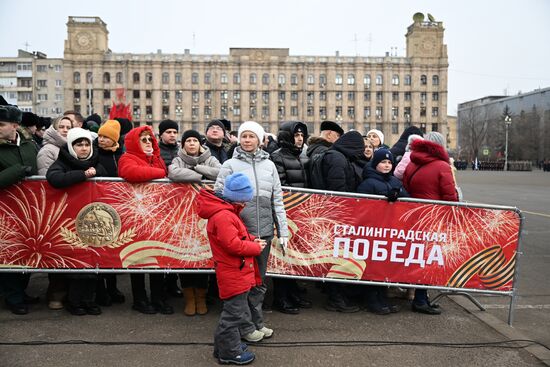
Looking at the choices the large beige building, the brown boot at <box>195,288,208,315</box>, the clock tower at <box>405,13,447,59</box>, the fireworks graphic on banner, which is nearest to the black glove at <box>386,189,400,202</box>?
the brown boot at <box>195,288,208,315</box>

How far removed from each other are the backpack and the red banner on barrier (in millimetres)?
410

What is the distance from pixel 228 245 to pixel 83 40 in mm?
97776

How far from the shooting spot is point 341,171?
5156 mm

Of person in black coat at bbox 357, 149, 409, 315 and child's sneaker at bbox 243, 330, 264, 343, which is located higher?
person in black coat at bbox 357, 149, 409, 315

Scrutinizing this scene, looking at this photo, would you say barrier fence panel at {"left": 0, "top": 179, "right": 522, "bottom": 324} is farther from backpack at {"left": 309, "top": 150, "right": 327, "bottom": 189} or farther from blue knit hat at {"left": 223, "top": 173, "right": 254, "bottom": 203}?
blue knit hat at {"left": 223, "top": 173, "right": 254, "bottom": 203}

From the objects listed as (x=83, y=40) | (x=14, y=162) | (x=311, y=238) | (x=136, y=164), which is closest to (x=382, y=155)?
(x=311, y=238)

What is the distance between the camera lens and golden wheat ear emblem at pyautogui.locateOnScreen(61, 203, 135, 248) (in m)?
4.94

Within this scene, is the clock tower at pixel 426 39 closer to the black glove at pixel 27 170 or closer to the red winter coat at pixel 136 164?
the red winter coat at pixel 136 164

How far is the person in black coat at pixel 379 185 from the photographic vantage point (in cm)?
515

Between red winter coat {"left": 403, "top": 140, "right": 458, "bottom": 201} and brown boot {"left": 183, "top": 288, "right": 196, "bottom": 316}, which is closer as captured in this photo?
brown boot {"left": 183, "top": 288, "right": 196, "bottom": 316}

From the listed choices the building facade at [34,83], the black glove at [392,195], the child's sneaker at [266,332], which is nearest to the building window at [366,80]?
the building facade at [34,83]

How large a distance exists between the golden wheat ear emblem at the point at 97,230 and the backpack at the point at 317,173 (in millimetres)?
2050

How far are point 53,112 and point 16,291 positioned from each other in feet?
332

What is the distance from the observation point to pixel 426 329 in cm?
466
